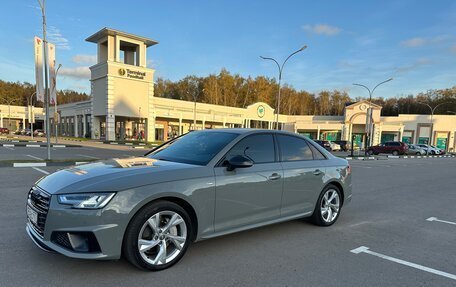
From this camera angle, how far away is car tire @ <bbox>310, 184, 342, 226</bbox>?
Result: 5.27 metres

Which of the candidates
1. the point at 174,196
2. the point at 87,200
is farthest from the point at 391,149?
the point at 87,200

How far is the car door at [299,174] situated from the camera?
466 centimetres

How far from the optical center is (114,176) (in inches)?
130

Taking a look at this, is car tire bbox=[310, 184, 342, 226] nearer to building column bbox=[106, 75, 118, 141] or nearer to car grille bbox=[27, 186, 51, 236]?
car grille bbox=[27, 186, 51, 236]

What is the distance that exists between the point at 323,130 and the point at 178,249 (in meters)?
61.9

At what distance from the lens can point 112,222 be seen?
3082 millimetres

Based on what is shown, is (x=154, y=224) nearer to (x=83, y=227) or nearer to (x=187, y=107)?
(x=83, y=227)

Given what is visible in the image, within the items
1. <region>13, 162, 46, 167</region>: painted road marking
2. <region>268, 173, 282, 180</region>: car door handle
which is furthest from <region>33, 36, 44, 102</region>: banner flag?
<region>268, 173, 282, 180</region>: car door handle

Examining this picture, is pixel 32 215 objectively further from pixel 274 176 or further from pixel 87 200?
pixel 274 176

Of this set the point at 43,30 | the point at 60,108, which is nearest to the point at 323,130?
the point at 60,108

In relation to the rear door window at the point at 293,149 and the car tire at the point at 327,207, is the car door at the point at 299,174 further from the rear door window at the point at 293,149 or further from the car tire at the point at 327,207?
the car tire at the point at 327,207

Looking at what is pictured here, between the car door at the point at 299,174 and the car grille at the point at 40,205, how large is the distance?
301cm

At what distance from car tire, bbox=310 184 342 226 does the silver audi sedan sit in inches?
5.1

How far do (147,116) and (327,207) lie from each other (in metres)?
39.1
